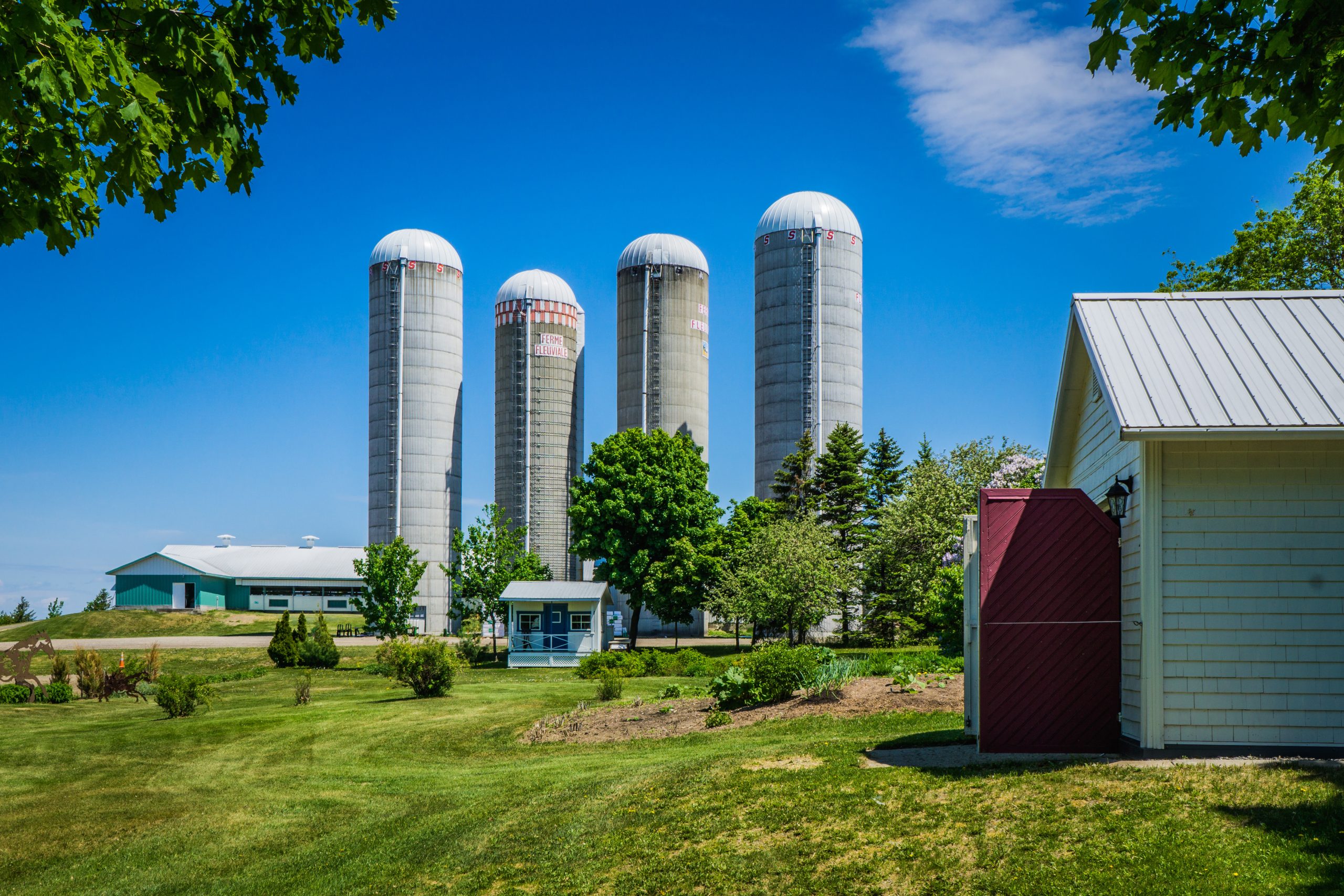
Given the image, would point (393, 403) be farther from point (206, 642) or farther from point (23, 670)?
point (23, 670)

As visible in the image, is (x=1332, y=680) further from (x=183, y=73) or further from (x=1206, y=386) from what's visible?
(x=183, y=73)

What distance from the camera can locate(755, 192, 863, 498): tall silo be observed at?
64250mm

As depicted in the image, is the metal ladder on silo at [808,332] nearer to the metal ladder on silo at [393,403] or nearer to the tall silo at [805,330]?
the tall silo at [805,330]

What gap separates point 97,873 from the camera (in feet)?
38.4

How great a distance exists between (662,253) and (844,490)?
2450cm

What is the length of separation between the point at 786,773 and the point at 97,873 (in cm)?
796

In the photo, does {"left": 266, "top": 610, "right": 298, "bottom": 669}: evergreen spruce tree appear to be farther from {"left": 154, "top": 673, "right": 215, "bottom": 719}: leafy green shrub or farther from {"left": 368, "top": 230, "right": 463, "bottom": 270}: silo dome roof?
{"left": 368, "top": 230, "right": 463, "bottom": 270}: silo dome roof

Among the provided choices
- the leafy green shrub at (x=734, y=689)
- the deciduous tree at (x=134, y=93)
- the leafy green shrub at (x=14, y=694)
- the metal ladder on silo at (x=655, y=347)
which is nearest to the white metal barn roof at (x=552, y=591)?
the leafy green shrub at (x=14, y=694)

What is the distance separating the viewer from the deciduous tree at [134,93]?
20.6 feet

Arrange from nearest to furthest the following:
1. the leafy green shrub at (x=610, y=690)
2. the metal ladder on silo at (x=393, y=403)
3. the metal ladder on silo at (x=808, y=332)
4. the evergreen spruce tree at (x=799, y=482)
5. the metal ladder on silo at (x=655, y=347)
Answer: the leafy green shrub at (x=610, y=690), the evergreen spruce tree at (x=799, y=482), the metal ladder on silo at (x=808, y=332), the metal ladder on silo at (x=393, y=403), the metal ladder on silo at (x=655, y=347)

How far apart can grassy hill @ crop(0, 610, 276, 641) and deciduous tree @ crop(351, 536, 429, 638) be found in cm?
2241

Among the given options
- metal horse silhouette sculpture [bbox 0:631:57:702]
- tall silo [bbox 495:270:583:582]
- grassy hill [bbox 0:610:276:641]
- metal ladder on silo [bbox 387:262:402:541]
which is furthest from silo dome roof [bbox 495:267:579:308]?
metal horse silhouette sculpture [bbox 0:631:57:702]

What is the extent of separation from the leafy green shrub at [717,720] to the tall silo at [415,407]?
5122 cm

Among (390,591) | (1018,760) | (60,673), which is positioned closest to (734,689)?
(1018,760)
